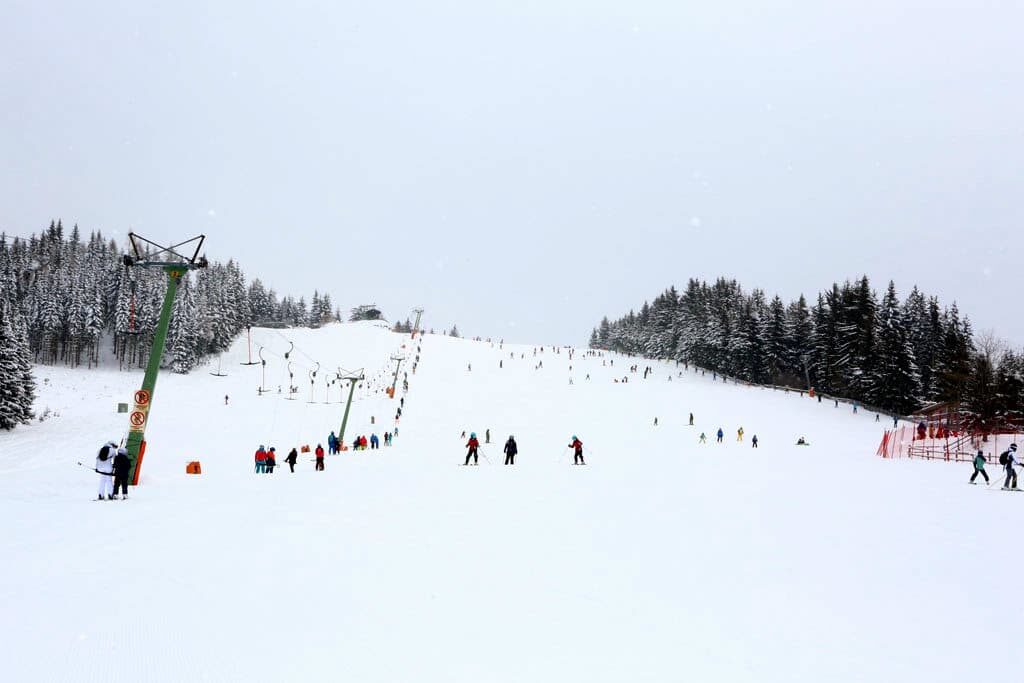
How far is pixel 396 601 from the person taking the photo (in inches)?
271

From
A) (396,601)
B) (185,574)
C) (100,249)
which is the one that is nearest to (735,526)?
(396,601)

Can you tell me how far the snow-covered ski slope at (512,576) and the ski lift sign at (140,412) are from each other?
1.50 m

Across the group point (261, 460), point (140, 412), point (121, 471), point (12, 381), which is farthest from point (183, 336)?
point (121, 471)

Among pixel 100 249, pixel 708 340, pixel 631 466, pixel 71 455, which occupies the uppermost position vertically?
pixel 100 249

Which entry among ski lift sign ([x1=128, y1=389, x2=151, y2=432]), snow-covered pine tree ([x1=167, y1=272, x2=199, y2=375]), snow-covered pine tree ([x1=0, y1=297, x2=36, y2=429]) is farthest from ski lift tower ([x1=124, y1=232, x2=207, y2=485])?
snow-covered pine tree ([x1=167, y1=272, x2=199, y2=375])

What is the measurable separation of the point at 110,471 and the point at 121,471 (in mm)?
191

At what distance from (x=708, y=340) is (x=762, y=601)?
3098 inches

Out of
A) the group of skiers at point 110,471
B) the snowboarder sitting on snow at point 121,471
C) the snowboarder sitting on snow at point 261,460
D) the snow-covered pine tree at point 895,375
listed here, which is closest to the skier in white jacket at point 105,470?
the group of skiers at point 110,471

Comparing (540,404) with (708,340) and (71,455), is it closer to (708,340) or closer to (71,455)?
(71,455)

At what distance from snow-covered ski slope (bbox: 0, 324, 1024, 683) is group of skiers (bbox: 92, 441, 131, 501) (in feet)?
2.08

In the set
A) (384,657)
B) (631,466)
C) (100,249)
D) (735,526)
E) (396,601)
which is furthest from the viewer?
(100,249)

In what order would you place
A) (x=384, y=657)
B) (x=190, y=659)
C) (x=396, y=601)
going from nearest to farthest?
(x=190, y=659) < (x=384, y=657) < (x=396, y=601)

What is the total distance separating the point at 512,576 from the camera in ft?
26.8

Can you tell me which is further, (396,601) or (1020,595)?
(1020,595)
